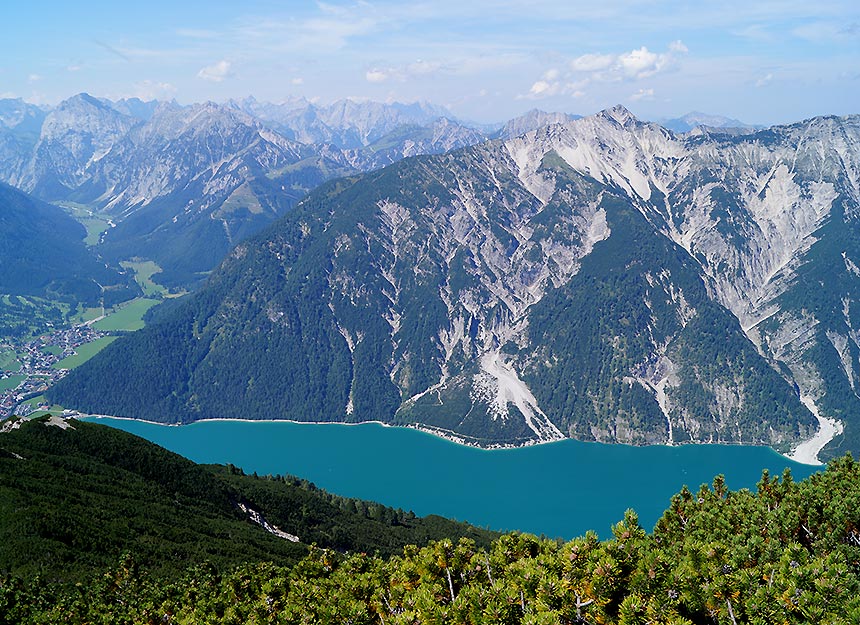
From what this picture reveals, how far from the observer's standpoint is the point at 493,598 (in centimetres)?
2494

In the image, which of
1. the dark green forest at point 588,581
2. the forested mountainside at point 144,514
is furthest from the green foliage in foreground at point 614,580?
the forested mountainside at point 144,514

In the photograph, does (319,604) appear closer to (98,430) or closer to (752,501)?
(752,501)

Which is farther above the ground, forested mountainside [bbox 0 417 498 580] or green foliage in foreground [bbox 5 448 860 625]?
green foliage in foreground [bbox 5 448 860 625]

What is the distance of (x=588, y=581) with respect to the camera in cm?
2511

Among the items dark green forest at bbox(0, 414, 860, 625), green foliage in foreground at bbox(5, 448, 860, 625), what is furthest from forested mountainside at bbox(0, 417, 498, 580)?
green foliage in foreground at bbox(5, 448, 860, 625)

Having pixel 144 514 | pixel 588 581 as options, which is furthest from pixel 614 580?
pixel 144 514

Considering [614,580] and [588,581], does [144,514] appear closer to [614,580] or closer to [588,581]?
[588,581]

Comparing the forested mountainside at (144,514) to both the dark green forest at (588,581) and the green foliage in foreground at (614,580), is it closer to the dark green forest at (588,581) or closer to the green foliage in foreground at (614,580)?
the dark green forest at (588,581)

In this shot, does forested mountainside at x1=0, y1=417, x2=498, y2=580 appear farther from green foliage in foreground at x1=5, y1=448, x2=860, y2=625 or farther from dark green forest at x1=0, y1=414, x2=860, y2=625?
green foliage in foreground at x1=5, y1=448, x2=860, y2=625

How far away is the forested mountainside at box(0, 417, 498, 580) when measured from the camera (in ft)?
288

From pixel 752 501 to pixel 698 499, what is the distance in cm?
750

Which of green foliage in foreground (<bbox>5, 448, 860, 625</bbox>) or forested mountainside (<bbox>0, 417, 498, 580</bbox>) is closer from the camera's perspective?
green foliage in foreground (<bbox>5, 448, 860, 625</bbox>)

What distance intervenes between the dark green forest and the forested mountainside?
13869 mm

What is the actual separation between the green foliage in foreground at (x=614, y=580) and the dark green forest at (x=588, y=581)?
67 millimetres
